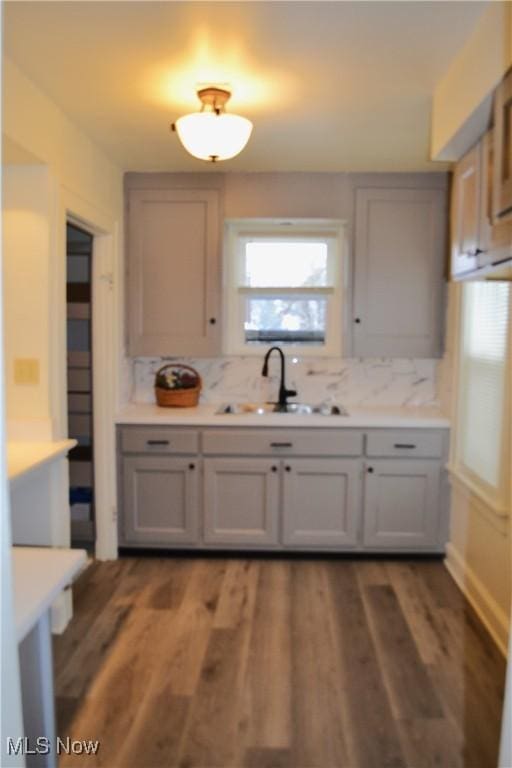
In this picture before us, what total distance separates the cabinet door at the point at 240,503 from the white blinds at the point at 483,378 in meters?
1.13

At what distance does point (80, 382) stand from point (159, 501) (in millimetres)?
894

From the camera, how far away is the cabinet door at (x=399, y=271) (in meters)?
3.50

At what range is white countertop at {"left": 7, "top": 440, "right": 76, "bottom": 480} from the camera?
2.05 meters

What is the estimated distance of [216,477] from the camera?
3.39 meters

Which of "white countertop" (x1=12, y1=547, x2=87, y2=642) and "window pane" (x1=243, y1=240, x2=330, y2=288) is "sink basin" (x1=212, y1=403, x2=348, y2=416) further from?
"white countertop" (x1=12, y1=547, x2=87, y2=642)

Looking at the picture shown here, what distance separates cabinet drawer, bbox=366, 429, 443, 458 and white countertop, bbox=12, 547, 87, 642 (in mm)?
2082

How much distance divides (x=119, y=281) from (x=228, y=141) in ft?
4.92

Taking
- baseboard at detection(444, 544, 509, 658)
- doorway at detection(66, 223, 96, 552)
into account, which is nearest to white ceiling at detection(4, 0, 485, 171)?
doorway at detection(66, 223, 96, 552)

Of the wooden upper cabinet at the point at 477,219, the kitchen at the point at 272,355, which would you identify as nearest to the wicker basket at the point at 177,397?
the kitchen at the point at 272,355

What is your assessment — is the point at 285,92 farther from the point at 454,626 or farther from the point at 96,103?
the point at 454,626

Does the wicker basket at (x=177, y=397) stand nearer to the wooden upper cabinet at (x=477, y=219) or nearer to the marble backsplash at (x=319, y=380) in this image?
the marble backsplash at (x=319, y=380)

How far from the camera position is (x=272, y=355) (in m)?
3.90

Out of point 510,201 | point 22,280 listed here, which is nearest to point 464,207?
point 510,201

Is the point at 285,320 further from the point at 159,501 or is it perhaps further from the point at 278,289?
the point at 159,501
